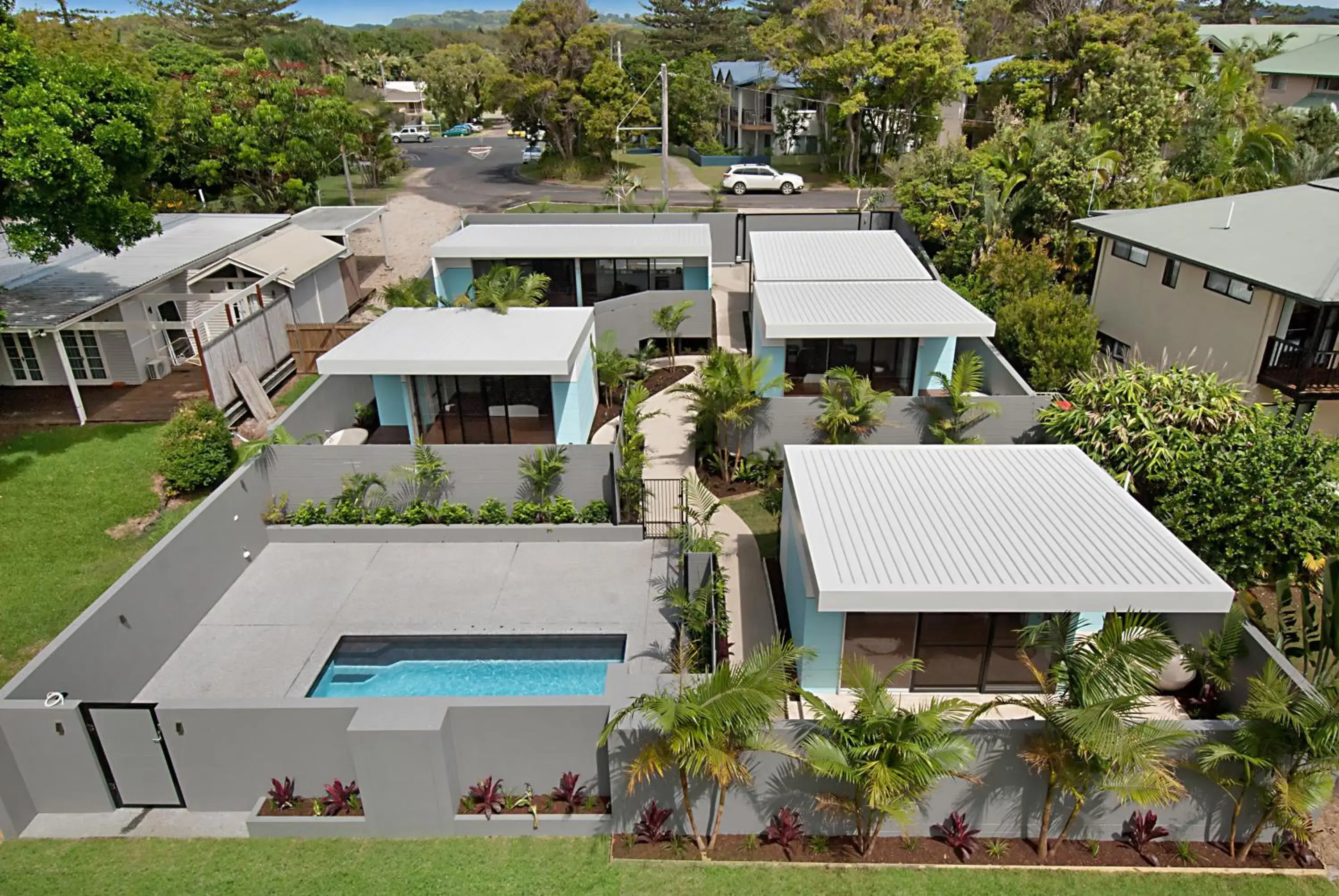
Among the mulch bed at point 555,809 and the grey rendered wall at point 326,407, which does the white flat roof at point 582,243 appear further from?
the mulch bed at point 555,809

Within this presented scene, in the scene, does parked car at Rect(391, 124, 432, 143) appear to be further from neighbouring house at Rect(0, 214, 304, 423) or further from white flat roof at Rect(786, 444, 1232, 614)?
white flat roof at Rect(786, 444, 1232, 614)

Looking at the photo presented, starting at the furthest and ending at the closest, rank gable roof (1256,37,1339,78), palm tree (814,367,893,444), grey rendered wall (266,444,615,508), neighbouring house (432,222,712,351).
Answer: gable roof (1256,37,1339,78)
neighbouring house (432,222,712,351)
palm tree (814,367,893,444)
grey rendered wall (266,444,615,508)

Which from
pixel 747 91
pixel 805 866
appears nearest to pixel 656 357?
pixel 805 866

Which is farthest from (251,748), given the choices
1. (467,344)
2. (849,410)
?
(849,410)

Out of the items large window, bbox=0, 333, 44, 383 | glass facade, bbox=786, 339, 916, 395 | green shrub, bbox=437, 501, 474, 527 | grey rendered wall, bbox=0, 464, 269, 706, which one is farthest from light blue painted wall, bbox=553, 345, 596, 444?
large window, bbox=0, 333, 44, 383

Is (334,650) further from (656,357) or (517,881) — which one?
(656,357)
